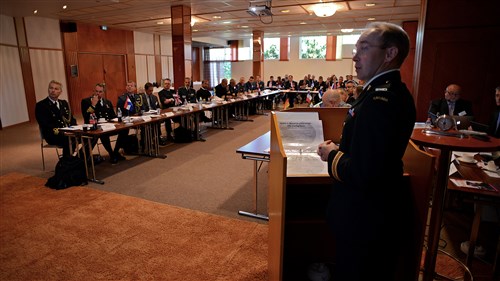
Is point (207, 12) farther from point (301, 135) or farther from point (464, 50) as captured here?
point (301, 135)

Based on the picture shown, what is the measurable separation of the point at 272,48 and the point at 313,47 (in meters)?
2.49

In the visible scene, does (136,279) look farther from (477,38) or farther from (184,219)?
(477,38)

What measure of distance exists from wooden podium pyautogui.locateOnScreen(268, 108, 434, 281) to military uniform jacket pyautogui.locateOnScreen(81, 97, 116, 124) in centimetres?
409

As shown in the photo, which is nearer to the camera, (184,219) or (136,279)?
(136,279)

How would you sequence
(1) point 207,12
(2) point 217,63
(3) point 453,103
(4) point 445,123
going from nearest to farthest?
(4) point 445,123
(3) point 453,103
(1) point 207,12
(2) point 217,63

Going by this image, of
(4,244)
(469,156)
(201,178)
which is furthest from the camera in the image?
(201,178)

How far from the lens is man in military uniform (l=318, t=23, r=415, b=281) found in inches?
39.9

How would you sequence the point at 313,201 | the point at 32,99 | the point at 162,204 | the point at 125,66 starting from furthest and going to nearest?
the point at 125,66 → the point at 32,99 → the point at 162,204 → the point at 313,201

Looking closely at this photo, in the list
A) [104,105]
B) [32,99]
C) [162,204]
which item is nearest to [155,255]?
[162,204]

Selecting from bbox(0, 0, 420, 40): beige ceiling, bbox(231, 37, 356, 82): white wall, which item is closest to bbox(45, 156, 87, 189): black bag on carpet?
bbox(0, 0, 420, 40): beige ceiling

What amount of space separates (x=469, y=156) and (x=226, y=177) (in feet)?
9.36

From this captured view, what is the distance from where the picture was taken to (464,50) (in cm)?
445

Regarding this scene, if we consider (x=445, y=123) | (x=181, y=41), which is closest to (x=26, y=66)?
(x=181, y=41)

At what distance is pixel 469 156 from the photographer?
287cm
